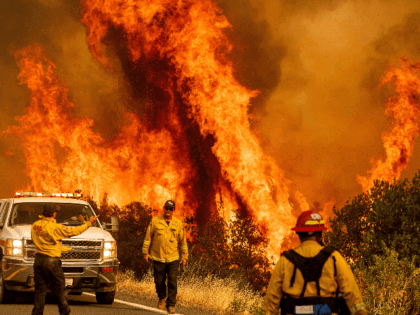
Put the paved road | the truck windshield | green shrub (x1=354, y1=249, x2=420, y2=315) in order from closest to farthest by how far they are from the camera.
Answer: green shrub (x1=354, y1=249, x2=420, y2=315), the paved road, the truck windshield

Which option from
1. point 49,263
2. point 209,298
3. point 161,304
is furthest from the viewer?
point 209,298

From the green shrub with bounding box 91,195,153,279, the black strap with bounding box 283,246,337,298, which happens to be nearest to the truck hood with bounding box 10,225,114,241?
the black strap with bounding box 283,246,337,298

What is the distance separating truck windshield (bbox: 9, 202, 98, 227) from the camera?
12381 mm

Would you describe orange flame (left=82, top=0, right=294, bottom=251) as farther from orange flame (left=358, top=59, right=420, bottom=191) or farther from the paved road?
the paved road

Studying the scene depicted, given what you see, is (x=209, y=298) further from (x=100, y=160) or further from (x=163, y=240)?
(x=100, y=160)

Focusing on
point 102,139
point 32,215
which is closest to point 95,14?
point 102,139

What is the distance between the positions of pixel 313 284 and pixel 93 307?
25.1 ft

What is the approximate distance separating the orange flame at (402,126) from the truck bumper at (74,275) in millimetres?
27809

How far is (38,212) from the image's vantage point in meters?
12.9

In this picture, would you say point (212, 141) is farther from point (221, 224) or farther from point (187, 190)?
point (221, 224)

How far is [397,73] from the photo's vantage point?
38219 mm

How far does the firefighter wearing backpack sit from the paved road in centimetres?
646

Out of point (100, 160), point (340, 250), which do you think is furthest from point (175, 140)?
point (340, 250)

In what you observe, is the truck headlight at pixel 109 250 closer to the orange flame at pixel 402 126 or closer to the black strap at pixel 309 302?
the black strap at pixel 309 302
